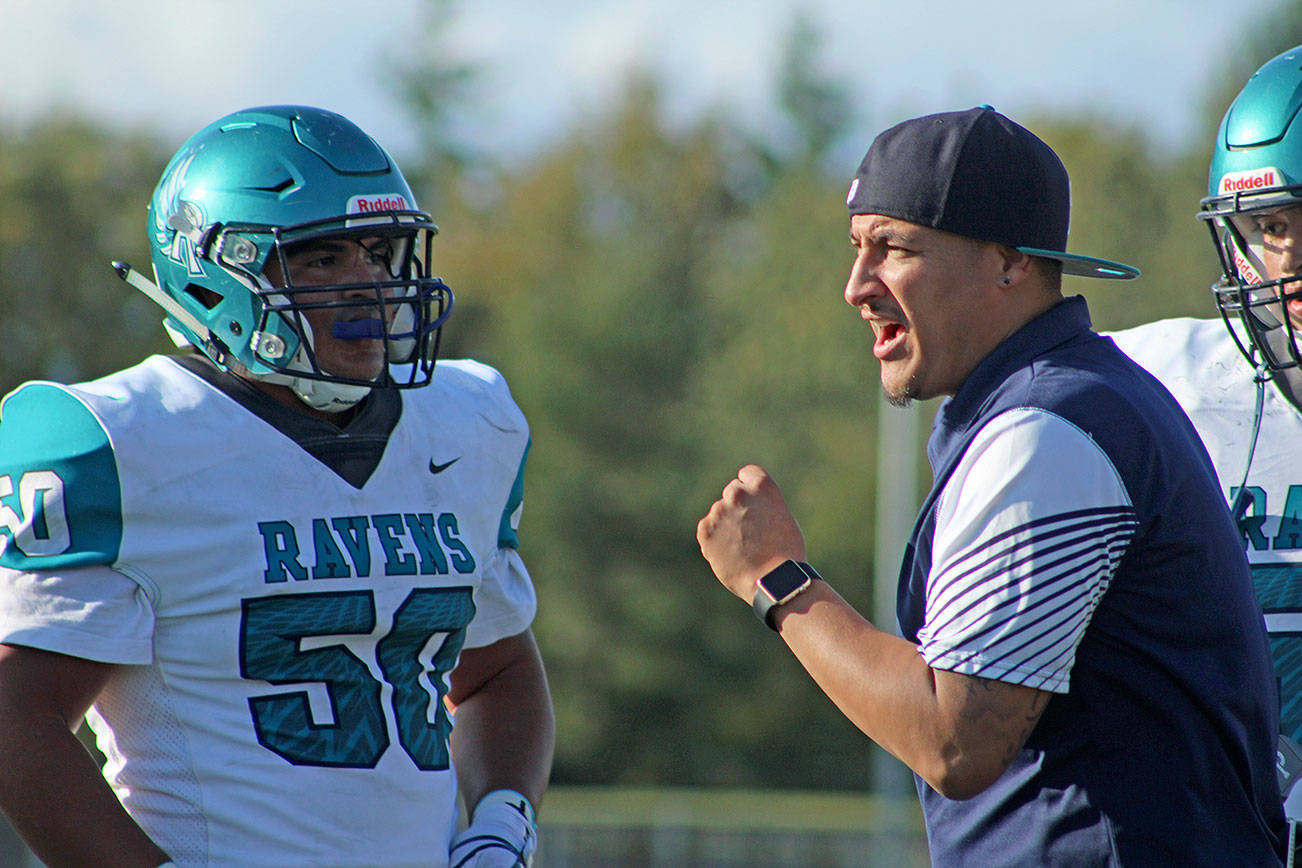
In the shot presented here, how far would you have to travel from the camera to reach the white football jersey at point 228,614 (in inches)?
99.9

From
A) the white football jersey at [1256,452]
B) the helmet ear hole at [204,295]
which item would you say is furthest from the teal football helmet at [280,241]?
the white football jersey at [1256,452]

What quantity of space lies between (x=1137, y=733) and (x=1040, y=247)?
0.80 meters

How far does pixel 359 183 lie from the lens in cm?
296

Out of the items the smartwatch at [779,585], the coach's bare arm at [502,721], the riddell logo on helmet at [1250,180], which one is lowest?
the coach's bare arm at [502,721]

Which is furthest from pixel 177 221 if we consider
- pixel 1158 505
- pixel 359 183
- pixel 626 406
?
pixel 626 406

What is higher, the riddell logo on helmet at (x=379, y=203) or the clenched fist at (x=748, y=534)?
the riddell logo on helmet at (x=379, y=203)

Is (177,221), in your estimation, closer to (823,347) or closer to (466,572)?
(466,572)

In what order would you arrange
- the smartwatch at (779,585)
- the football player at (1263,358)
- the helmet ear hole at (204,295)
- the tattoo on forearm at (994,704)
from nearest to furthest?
the tattoo on forearm at (994,704)
the smartwatch at (779,585)
the helmet ear hole at (204,295)
the football player at (1263,358)

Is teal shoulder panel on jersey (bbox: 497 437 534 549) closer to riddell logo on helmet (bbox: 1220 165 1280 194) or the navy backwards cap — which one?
the navy backwards cap

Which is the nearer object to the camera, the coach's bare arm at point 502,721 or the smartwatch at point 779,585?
the smartwatch at point 779,585

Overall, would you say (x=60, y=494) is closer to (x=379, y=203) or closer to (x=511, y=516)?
(x=379, y=203)

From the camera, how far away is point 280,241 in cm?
287

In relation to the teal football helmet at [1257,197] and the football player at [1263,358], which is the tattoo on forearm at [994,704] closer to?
the football player at [1263,358]

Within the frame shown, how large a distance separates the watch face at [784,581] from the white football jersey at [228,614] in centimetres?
71
